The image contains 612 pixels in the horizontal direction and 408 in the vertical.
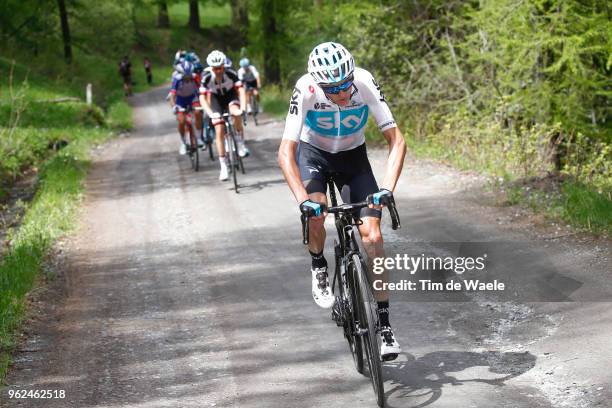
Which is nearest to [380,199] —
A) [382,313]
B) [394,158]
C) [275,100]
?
[394,158]

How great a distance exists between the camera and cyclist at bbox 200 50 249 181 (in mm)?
14367

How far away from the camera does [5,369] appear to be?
656 cm

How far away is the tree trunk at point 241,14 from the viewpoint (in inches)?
1404

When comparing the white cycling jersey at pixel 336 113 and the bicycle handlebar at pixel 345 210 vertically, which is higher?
the white cycling jersey at pixel 336 113

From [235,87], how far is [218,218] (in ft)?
11.5

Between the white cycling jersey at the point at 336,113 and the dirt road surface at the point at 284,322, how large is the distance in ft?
5.61

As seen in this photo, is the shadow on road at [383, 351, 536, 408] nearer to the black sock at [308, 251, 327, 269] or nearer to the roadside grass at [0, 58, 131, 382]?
the black sock at [308, 251, 327, 269]

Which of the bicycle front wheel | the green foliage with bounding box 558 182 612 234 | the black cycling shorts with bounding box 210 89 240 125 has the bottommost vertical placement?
the bicycle front wheel

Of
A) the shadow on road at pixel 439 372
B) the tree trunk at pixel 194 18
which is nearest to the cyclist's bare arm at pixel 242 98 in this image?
the shadow on road at pixel 439 372

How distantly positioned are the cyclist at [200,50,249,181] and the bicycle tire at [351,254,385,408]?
29.9 feet

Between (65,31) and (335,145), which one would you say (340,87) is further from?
(65,31)

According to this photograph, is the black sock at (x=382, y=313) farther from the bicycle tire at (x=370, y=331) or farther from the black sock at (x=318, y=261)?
the black sock at (x=318, y=261)

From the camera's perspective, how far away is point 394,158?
588 cm

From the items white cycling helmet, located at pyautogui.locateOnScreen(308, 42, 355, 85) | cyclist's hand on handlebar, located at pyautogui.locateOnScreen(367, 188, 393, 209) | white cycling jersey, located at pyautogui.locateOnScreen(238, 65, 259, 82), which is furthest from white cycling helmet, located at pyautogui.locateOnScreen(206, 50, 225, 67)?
white cycling jersey, located at pyautogui.locateOnScreen(238, 65, 259, 82)
